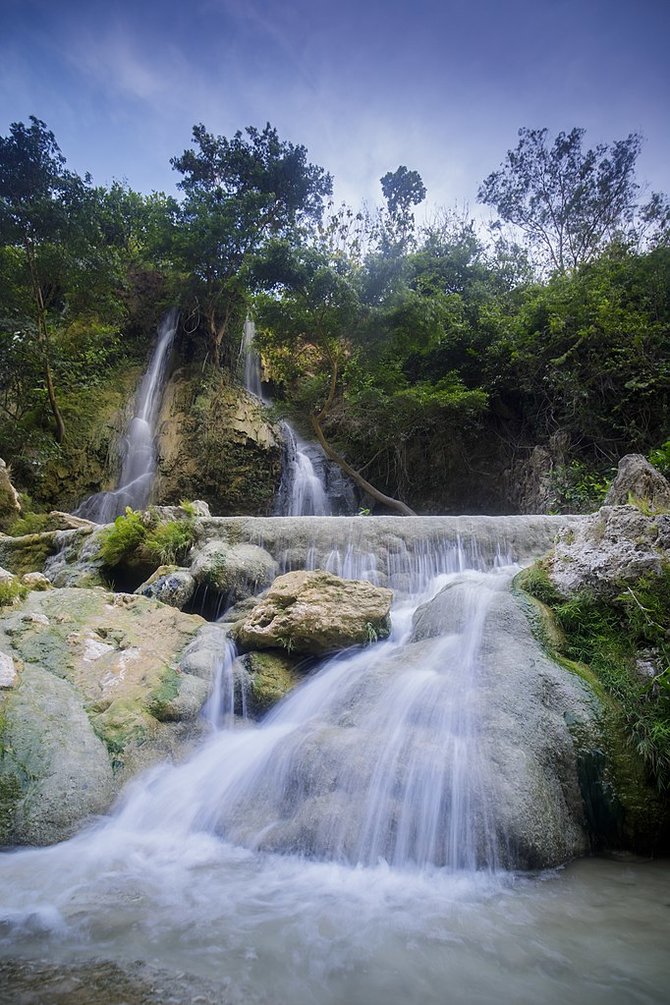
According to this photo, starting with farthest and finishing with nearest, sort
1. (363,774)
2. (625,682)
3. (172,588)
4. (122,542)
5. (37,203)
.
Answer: (37,203)
(122,542)
(172,588)
(625,682)
(363,774)

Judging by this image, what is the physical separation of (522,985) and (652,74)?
33.0 ft

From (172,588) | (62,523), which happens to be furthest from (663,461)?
(62,523)

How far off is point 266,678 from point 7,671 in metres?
2.06

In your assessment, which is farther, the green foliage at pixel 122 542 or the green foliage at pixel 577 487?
the green foliage at pixel 577 487

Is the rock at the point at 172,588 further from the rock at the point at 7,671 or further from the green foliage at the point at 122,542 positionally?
the rock at the point at 7,671

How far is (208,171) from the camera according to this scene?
54.0 feet

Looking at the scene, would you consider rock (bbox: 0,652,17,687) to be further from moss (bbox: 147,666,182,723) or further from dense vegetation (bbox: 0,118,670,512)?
dense vegetation (bbox: 0,118,670,512)

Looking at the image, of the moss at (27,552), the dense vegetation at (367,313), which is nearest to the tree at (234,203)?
the dense vegetation at (367,313)

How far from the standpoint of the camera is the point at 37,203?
12031mm

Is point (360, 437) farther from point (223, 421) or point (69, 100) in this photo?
point (69, 100)

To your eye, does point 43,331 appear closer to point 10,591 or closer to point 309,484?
point 309,484

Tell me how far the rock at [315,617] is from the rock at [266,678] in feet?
0.43

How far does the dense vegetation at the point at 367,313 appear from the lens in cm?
1195

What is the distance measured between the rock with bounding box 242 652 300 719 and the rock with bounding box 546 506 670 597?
8.30 ft
